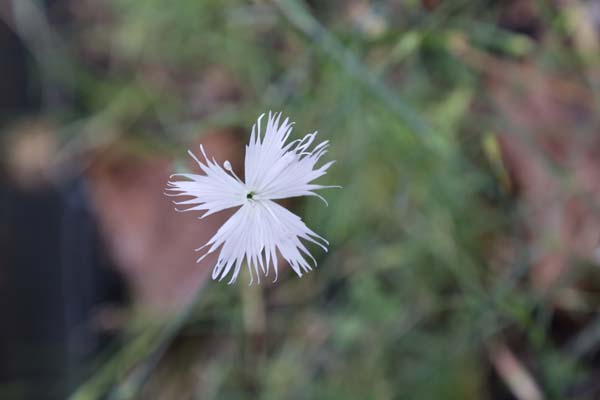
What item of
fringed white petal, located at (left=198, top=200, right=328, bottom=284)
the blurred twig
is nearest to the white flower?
fringed white petal, located at (left=198, top=200, right=328, bottom=284)

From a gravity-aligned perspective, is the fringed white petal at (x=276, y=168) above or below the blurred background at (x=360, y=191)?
below

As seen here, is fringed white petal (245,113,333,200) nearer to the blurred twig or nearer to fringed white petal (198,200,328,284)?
fringed white petal (198,200,328,284)

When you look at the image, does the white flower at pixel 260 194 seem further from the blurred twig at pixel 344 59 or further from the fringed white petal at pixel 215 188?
the blurred twig at pixel 344 59

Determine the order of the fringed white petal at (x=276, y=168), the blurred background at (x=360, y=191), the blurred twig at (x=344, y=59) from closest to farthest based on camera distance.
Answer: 1. the fringed white petal at (x=276, y=168)
2. the blurred twig at (x=344, y=59)
3. the blurred background at (x=360, y=191)

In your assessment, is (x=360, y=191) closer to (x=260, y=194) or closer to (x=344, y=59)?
(x=344, y=59)

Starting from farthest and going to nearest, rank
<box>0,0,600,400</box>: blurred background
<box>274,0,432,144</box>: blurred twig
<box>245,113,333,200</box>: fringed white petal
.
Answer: <box>0,0,600,400</box>: blurred background
<box>274,0,432,144</box>: blurred twig
<box>245,113,333,200</box>: fringed white petal

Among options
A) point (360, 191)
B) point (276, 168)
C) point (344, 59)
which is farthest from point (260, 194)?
point (360, 191)

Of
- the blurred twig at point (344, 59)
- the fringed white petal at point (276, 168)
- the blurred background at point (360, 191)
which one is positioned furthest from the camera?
the blurred background at point (360, 191)

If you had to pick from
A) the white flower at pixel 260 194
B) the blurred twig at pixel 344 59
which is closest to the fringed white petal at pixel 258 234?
the white flower at pixel 260 194
